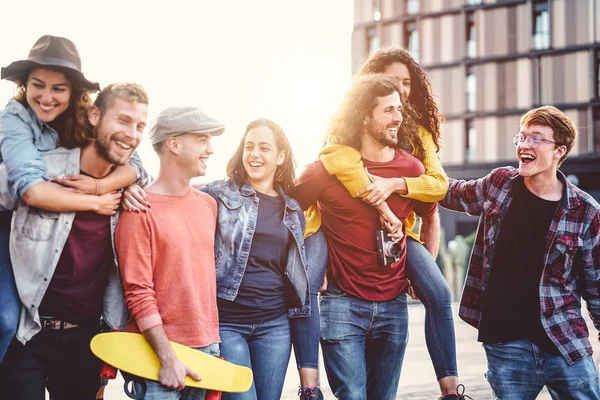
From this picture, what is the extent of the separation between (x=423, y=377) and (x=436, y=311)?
22.4ft

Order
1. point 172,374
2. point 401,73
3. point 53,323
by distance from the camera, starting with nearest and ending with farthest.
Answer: point 172,374 < point 53,323 < point 401,73

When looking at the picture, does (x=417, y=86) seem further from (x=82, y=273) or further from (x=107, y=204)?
(x=82, y=273)

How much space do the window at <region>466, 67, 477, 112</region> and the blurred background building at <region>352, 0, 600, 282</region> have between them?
0.21ft

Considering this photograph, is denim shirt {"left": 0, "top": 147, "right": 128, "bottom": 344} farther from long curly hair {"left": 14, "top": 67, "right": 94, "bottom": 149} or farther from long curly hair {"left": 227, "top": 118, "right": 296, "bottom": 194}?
long curly hair {"left": 227, "top": 118, "right": 296, "bottom": 194}

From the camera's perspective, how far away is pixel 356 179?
4305 mm

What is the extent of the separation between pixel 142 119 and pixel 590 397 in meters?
2.82

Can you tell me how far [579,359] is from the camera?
13.8 ft

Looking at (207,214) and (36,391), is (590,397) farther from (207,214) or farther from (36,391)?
(36,391)

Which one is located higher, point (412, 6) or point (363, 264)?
point (412, 6)

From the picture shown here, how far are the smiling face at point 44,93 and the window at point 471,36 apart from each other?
47.4 m

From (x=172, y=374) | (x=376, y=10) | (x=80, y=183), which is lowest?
(x=172, y=374)

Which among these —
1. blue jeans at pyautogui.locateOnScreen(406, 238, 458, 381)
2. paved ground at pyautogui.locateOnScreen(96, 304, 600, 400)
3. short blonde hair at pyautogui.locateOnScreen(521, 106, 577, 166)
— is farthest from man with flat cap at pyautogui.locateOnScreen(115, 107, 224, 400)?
paved ground at pyautogui.locateOnScreen(96, 304, 600, 400)

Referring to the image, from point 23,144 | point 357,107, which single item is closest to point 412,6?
point 357,107

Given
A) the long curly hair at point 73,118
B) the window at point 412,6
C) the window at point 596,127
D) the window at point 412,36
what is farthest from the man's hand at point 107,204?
the window at point 412,6
